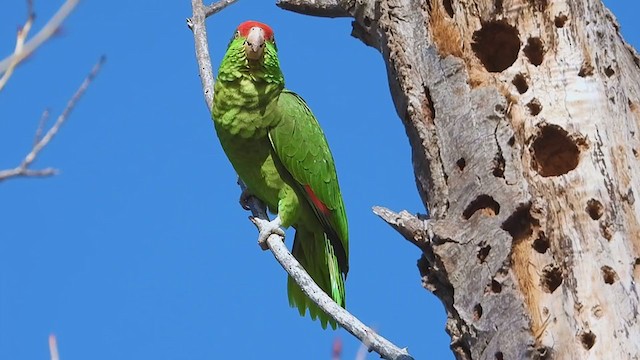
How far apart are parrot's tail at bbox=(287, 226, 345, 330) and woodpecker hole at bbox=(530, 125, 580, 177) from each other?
1.86 meters

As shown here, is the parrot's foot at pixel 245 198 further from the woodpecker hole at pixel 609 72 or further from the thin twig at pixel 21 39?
the thin twig at pixel 21 39

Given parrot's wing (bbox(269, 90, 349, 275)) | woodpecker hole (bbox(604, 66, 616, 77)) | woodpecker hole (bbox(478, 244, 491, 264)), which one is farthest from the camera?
parrot's wing (bbox(269, 90, 349, 275))

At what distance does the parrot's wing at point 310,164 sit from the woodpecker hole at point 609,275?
2.16 m

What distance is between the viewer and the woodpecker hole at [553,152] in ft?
11.7

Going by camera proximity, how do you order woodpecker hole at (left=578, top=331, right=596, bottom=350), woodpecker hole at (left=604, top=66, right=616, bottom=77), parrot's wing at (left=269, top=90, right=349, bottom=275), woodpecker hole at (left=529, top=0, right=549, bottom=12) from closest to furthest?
woodpecker hole at (left=578, top=331, right=596, bottom=350)
woodpecker hole at (left=604, top=66, right=616, bottom=77)
woodpecker hole at (left=529, top=0, right=549, bottom=12)
parrot's wing at (left=269, top=90, right=349, bottom=275)

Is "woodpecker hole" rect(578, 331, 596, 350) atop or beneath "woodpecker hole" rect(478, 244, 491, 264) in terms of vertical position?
beneath

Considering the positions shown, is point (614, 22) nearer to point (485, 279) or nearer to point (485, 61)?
point (485, 61)

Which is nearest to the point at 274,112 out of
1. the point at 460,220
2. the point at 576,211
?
the point at 460,220

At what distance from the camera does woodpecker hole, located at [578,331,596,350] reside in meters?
3.18

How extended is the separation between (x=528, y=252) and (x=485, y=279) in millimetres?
188

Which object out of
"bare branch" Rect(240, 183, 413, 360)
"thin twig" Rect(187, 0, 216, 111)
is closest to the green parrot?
"thin twig" Rect(187, 0, 216, 111)

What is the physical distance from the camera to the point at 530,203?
3.43 meters

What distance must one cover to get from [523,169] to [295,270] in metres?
1.04

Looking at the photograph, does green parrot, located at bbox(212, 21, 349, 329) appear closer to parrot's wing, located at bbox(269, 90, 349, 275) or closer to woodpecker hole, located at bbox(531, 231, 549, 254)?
parrot's wing, located at bbox(269, 90, 349, 275)
